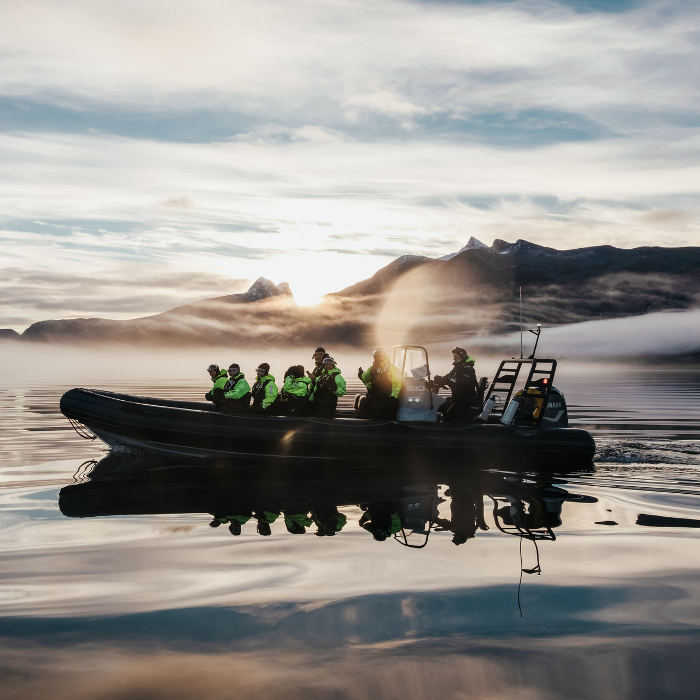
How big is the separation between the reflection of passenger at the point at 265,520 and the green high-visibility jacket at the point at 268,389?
365 centimetres

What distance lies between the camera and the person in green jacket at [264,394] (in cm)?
1128

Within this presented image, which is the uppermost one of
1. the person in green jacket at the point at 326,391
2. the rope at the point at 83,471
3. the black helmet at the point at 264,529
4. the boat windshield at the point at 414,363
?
the boat windshield at the point at 414,363

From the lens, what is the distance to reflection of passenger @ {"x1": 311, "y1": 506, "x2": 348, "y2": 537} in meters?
6.82

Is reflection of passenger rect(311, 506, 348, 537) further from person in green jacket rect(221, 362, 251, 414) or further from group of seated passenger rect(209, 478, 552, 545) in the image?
person in green jacket rect(221, 362, 251, 414)

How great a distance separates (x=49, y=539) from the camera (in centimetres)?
A: 646

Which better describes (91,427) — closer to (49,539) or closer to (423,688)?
(49,539)

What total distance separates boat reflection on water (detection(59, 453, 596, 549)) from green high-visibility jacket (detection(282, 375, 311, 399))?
135 centimetres

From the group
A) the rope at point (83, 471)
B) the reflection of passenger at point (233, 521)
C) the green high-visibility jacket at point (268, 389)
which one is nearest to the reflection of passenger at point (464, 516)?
the reflection of passenger at point (233, 521)

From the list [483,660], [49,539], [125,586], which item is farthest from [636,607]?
[49,539]

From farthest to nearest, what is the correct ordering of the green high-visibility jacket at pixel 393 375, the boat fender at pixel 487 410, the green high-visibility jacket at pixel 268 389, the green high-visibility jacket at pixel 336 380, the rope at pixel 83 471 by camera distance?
the boat fender at pixel 487 410, the green high-visibility jacket at pixel 268 389, the green high-visibility jacket at pixel 336 380, the green high-visibility jacket at pixel 393 375, the rope at pixel 83 471

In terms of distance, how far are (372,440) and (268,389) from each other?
6.74 ft

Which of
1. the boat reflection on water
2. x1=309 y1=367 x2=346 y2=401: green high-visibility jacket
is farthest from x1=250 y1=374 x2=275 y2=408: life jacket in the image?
the boat reflection on water

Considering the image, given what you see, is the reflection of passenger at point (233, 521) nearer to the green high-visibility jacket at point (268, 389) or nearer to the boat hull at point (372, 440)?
the boat hull at point (372, 440)

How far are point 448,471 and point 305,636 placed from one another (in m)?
6.43
